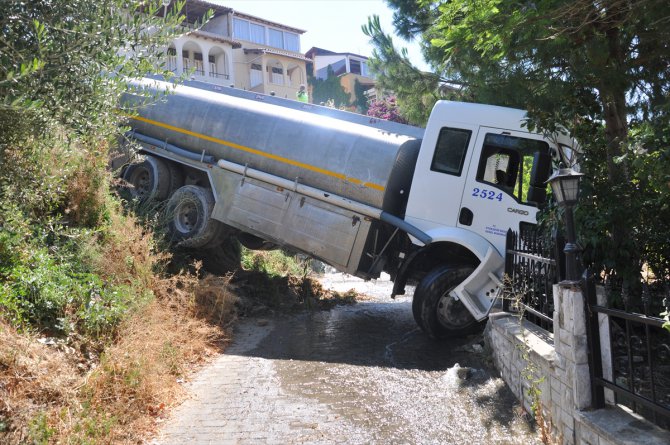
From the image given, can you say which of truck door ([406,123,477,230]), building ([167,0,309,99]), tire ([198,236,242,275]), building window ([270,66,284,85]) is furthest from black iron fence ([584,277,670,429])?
building window ([270,66,284,85])

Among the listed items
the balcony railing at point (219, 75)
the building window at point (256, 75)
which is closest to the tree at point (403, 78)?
the balcony railing at point (219, 75)

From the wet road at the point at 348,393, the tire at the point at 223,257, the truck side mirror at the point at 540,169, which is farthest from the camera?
the tire at the point at 223,257

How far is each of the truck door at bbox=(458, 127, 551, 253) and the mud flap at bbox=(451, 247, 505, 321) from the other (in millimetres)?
332

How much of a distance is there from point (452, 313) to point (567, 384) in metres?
3.81

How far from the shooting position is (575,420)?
12.6 ft

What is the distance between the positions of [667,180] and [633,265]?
129 cm

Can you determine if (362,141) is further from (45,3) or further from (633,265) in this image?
(45,3)

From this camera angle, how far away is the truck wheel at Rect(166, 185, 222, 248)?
9.45 m

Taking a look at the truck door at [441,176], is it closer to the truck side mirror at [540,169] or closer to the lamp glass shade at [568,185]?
the truck side mirror at [540,169]

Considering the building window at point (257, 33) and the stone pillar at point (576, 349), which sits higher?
the building window at point (257, 33)

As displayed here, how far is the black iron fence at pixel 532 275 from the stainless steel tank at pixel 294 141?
2367 mm

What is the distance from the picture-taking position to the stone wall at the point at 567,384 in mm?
3414

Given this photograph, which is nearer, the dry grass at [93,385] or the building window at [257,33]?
the dry grass at [93,385]

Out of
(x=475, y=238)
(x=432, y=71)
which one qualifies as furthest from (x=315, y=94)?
(x=475, y=238)
